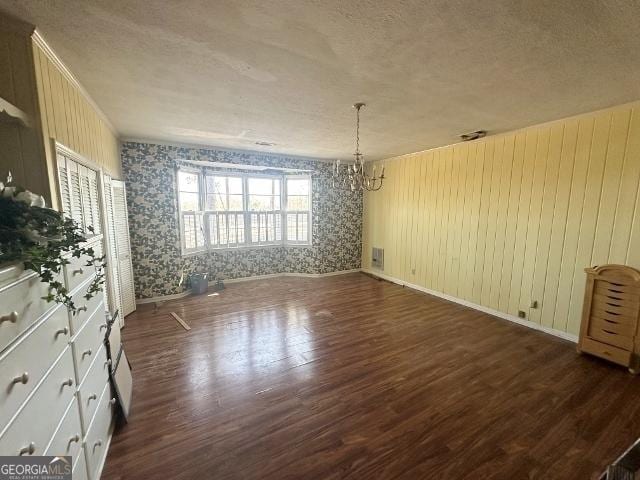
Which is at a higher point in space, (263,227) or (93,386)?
(263,227)

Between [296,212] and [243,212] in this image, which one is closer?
[243,212]

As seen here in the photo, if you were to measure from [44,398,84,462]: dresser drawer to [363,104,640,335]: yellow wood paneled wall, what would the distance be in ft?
14.6

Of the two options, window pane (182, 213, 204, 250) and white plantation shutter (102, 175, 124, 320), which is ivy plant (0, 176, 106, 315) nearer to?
white plantation shutter (102, 175, 124, 320)

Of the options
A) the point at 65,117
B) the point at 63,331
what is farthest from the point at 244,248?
the point at 63,331

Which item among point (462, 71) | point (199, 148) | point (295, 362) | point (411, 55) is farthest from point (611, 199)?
point (199, 148)

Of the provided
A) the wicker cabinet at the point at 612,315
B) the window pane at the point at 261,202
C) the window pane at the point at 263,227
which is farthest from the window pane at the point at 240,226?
the wicker cabinet at the point at 612,315

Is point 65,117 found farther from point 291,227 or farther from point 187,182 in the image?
point 291,227

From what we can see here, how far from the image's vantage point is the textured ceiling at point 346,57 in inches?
54.4

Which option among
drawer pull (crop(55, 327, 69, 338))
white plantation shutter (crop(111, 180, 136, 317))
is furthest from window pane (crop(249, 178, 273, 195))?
drawer pull (crop(55, 327, 69, 338))

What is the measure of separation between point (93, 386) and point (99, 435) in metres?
0.31

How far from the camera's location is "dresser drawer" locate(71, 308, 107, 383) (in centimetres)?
135

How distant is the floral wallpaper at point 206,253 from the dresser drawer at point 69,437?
3.36m

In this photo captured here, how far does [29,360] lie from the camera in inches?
37.4

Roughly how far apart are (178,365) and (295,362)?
114 cm
